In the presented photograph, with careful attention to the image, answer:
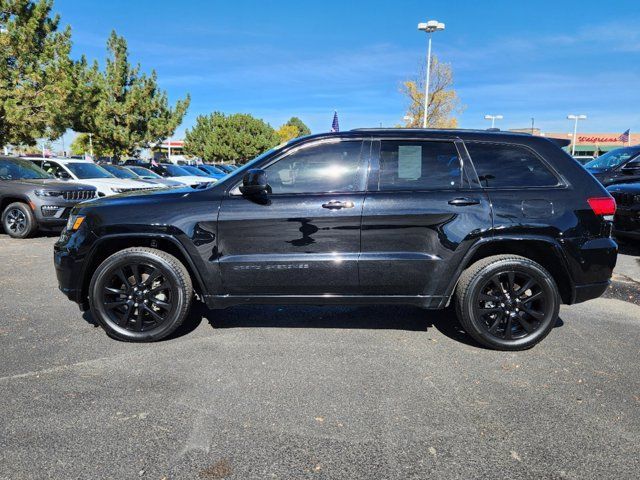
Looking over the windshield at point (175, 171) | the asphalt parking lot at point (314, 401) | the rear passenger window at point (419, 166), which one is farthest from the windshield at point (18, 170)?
the windshield at point (175, 171)

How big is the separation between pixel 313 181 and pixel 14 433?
8.50 feet

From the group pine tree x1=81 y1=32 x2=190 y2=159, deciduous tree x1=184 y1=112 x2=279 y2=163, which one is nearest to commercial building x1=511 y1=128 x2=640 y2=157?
deciduous tree x1=184 y1=112 x2=279 y2=163

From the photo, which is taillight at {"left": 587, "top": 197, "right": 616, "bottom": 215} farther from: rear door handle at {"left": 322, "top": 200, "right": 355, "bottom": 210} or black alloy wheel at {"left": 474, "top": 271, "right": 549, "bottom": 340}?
rear door handle at {"left": 322, "top": 200, "right": 355, "bottom": 210}

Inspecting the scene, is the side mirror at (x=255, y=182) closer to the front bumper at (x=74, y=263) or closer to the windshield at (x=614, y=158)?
the front bumper at (x=74, y=263)

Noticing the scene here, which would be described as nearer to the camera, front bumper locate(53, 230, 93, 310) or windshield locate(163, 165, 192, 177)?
front bumper locate(53, 230, 93, 310)

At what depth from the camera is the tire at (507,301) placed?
146 inches

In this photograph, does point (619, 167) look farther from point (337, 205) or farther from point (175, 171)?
point (175, 171)

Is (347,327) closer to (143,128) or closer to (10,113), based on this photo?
(10,113)

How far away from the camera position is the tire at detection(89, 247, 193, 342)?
12.4ft

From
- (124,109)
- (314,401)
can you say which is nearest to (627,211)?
(314,401)

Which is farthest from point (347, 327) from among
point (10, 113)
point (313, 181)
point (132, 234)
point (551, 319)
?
point (10, 113)

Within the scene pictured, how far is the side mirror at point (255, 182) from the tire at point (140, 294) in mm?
875

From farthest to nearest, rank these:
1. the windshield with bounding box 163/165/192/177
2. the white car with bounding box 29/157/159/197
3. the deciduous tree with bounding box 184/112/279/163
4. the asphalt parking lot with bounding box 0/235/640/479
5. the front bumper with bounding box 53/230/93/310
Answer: the deciduous tree with bounding box 184/112/279/163, the windshield with bounding box 163/165/192/177, the white car with bounding box 29/157/159/197, the front bumper with bounding box 53/230/93/310, the asphalt parking lot with bounding box 0/235/640/479

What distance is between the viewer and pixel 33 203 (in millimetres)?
9148
